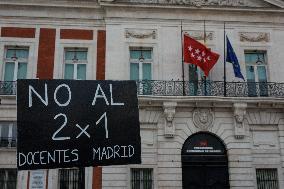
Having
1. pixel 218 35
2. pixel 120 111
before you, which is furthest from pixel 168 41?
pixel 120 111

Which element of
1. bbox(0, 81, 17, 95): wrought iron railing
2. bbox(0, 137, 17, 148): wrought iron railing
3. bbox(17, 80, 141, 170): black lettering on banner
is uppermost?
bbox(0, 81, 17, 95): wrought iron railing

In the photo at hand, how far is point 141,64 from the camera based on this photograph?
16.6m

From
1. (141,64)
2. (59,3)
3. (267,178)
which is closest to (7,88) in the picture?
(59,3)

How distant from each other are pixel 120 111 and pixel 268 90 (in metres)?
12.5

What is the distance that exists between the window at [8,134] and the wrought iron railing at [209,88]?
5.38 m

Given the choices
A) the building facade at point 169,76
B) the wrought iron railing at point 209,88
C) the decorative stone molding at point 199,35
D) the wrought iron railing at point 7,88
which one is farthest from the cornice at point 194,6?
the wrought iron railing at point 7,88

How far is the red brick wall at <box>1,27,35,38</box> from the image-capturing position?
1650cm

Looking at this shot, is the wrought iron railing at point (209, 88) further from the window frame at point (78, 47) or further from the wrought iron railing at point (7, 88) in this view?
the wrought iron railing at point (7, 88)

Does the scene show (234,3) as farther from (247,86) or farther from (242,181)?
(242,181)

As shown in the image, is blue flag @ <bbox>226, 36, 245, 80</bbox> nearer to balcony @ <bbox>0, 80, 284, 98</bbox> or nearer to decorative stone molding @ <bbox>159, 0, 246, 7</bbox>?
balcony @ <bbox>0, 80, 284, 98</bbox>

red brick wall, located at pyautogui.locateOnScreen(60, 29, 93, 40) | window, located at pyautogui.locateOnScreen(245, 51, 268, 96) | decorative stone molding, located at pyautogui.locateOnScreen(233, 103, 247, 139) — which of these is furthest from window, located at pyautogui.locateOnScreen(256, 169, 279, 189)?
red brick wall, located at pyautogui.locateOnScreen(60, 29, 93, 40)

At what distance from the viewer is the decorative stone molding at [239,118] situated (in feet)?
50.7

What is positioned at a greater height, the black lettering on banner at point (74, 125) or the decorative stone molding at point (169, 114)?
the decorative stone molding at point (169, 114)

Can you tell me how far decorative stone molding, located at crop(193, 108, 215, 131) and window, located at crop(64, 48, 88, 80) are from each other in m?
5.10
